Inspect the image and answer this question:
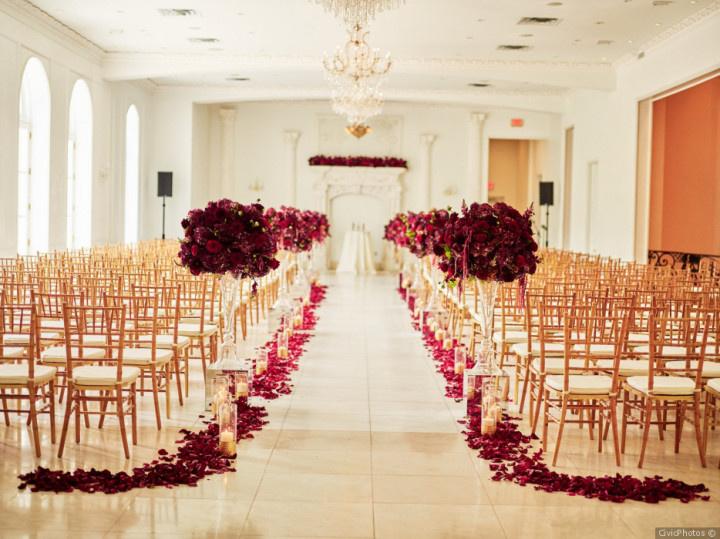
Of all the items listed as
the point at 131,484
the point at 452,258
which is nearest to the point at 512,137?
the point at 452,258

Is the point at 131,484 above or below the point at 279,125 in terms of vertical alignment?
below

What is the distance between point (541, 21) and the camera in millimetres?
13953

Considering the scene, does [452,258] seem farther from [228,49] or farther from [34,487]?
[228,49]

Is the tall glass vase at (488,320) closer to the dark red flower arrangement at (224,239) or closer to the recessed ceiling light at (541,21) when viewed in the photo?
the dark red flower arrangement at (224,239)

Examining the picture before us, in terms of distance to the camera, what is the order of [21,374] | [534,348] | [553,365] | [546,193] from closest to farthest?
[21,374] < [553,365] < [534,348] < [546,193]

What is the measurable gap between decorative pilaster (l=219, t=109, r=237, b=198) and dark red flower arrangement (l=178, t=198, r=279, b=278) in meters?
18.2

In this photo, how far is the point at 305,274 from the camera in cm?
1559

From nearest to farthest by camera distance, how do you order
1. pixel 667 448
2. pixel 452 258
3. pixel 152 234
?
pixel 667 448, pixel 452 258, pixel 152 234

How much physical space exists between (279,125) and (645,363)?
63.8ft

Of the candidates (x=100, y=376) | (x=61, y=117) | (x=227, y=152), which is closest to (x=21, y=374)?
(x=100, y=376)

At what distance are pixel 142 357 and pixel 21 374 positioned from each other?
2.76 feet

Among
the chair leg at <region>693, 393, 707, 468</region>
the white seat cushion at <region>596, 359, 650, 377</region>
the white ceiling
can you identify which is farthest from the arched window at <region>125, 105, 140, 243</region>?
the chair leg at <region>693, 393, 707, 468</region>

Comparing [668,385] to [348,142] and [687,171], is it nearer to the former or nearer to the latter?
[687,171]

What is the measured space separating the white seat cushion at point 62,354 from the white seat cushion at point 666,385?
353 centimetres
